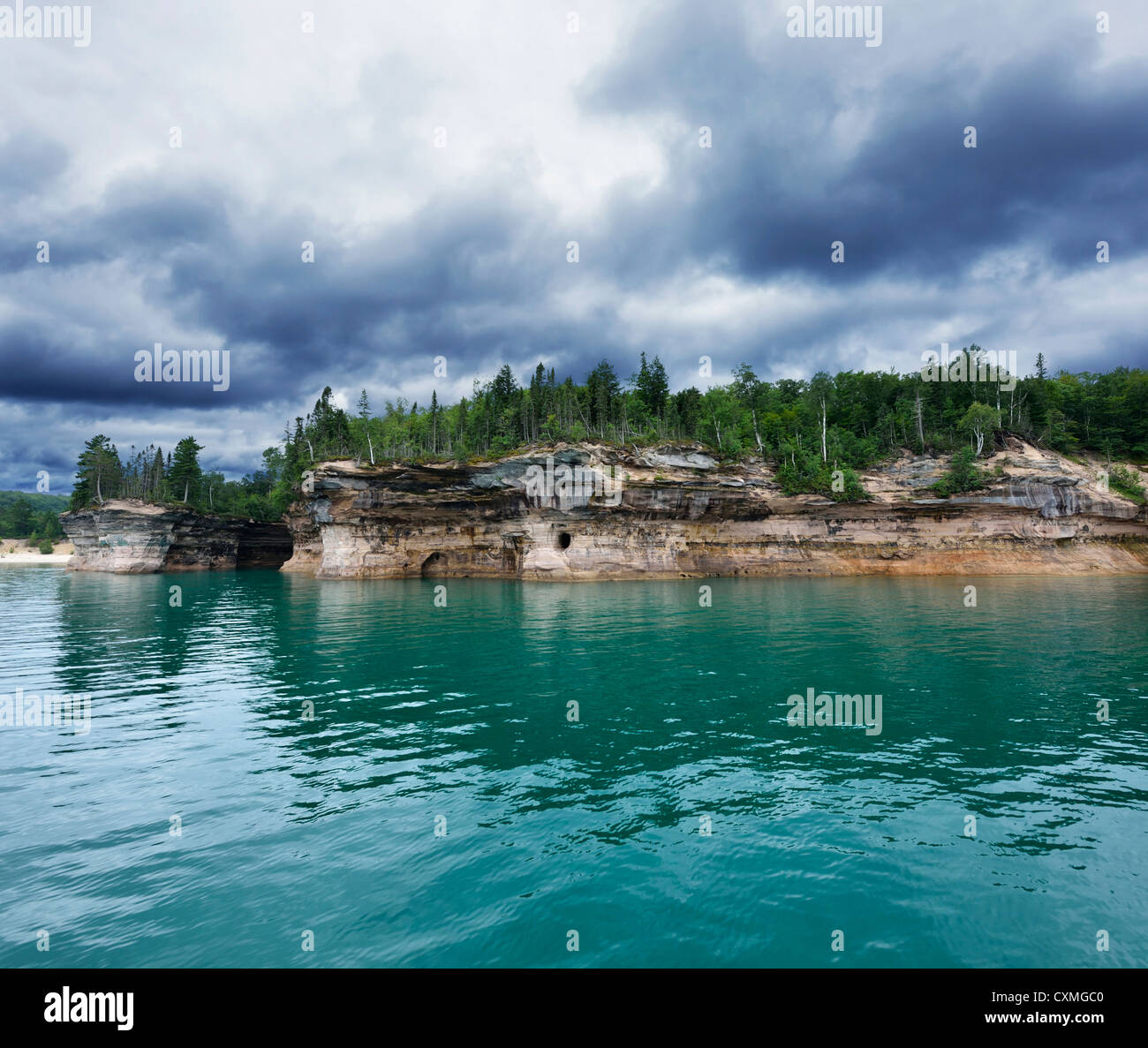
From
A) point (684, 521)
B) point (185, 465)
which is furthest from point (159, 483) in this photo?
point (684, 521)

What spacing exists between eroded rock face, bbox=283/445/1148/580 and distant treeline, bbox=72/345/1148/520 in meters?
2.84

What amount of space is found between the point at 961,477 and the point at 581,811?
6313 cm

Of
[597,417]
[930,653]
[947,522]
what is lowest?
[930,653]

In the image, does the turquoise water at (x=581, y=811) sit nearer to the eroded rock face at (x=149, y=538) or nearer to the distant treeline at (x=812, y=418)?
the distant treeline at (x=812, y=418)

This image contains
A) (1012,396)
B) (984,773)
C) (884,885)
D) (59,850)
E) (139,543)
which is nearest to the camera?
(884,885)

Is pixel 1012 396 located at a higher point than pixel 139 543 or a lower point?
higher

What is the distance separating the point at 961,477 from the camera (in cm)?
5631

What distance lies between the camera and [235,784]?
9844 millimetres

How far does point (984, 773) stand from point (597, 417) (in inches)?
2487

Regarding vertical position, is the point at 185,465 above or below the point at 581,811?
above

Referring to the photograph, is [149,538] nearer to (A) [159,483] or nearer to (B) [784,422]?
(A) [159,483]
